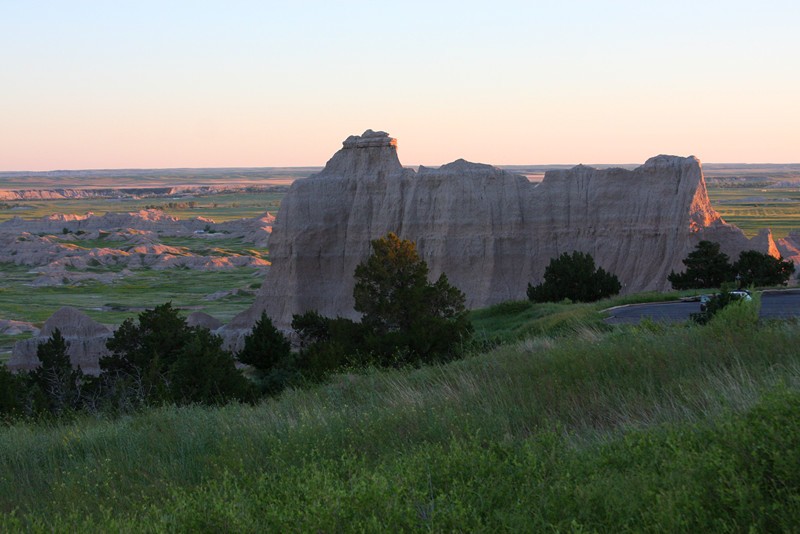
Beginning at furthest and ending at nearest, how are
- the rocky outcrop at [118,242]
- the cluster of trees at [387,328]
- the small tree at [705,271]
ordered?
the rocky outcrop at [118,242], the small tree at [705,271], the cluster of trees at [387,328]

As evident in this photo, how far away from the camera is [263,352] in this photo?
88.0ft

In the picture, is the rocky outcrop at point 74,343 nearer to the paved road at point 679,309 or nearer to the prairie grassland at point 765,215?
the paved road at point 679,309

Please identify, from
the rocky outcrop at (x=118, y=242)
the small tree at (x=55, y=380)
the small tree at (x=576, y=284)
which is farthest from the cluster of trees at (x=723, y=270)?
the rocky outcrop at (x=118, y=242)

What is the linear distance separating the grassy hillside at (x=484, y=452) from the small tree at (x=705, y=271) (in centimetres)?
2712

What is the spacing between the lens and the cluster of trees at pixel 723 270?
119 ft

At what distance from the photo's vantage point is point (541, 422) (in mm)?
8094

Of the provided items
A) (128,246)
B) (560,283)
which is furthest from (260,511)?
(128,246)

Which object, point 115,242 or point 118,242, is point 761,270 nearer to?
point 118,242

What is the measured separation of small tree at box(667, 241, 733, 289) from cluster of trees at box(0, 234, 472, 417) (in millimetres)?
15846

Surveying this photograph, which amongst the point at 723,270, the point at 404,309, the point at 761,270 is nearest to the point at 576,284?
the point at 723,270

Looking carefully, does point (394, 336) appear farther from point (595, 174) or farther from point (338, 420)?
point (595, 174)

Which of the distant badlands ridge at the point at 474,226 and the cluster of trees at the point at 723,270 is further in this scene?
the distant badlands ridge at the point at 474,226

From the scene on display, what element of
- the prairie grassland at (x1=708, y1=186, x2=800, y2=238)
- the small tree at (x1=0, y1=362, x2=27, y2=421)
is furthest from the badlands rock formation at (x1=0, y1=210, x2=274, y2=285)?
the small tree at (x1=0, y1=362, x2=27, y2=421)

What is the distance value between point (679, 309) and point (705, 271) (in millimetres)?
14583
